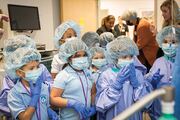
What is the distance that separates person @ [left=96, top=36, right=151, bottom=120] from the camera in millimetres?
1622

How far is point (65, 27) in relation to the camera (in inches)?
86.4

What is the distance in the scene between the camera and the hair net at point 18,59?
1.60 metres

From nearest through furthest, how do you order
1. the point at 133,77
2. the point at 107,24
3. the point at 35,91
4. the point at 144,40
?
the point at 35,91, the point at 133,77, the point at 144,40, the point at 107,24

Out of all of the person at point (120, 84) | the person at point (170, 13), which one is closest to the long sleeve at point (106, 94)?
the person at point (120, 84)

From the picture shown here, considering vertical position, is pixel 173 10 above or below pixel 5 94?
above

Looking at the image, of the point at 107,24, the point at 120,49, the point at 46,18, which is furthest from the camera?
the point at 46,18

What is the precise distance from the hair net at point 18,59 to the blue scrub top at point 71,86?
0.66ft

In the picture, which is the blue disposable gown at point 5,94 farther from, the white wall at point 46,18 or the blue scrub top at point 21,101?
the white wall at point 46,18

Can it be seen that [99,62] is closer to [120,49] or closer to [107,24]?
[120,49]

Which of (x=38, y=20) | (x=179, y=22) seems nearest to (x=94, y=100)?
(x=179, y=22)

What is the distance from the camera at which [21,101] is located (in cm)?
155

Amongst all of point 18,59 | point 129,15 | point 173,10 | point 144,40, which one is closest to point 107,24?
point 129,15

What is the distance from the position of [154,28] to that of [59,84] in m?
1.56

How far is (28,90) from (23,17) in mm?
2376
